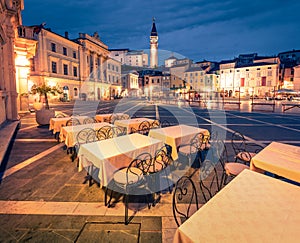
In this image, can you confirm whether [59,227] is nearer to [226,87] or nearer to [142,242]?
[142,242]

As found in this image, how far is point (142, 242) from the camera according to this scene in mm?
2555

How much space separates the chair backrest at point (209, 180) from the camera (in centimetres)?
381

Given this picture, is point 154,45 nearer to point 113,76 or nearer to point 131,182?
point 113,76

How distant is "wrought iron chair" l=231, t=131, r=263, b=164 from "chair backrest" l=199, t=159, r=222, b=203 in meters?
0.68

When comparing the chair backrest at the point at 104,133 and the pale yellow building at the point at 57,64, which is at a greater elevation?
the pale yellow building at the point at 57,64

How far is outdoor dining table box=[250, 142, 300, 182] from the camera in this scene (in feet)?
9.89

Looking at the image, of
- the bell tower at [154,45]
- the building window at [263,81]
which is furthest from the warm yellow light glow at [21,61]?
the bell tower at [154,45]

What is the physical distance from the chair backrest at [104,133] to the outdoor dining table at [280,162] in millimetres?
4093

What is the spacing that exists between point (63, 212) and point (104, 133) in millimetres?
2976

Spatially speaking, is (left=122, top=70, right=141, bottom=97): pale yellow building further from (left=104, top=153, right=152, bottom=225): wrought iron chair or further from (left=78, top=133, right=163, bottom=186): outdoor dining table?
(left=104, top=153, right=152, bottom=225): wrought iron chair

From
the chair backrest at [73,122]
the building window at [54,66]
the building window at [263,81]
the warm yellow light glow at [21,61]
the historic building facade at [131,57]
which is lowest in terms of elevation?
the chair backrest at [73,122]

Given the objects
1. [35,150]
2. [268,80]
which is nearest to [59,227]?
[35,150]

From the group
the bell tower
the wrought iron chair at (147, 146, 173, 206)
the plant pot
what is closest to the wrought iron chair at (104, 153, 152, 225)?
the wrought iron chair at (147, 146, 173, 206)

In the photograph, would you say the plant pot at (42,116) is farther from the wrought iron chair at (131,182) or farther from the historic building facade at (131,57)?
the historic building facade at (131,57)
